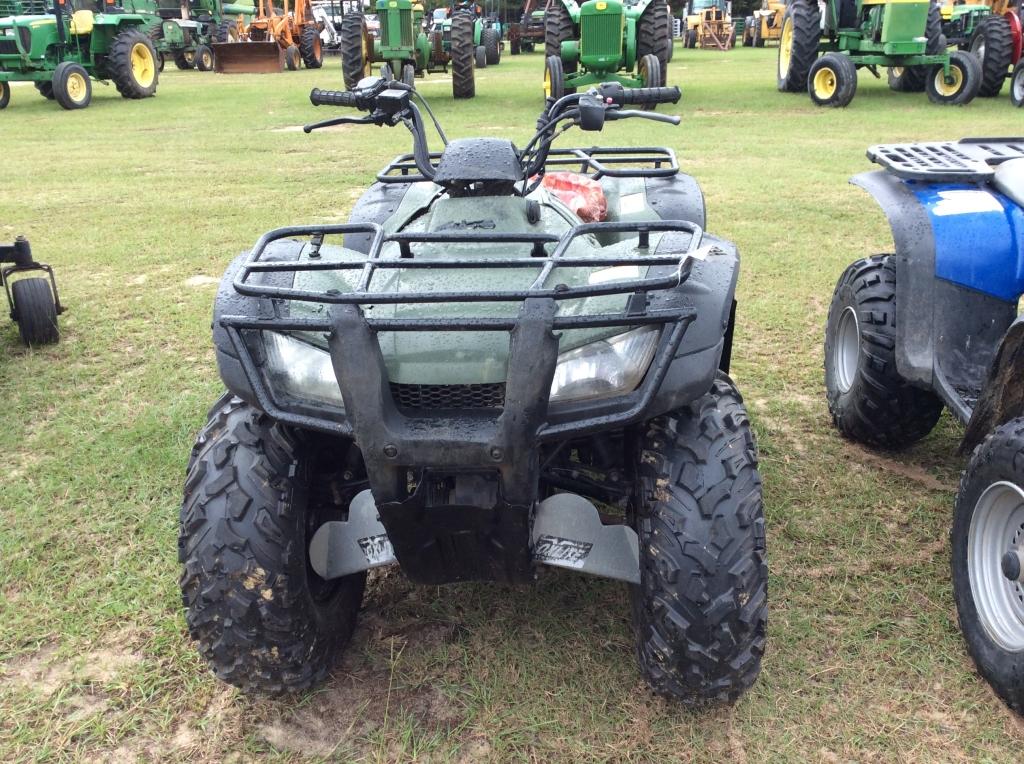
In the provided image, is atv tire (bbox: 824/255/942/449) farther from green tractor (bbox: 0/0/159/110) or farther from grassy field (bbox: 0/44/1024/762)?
green tractor (bbox: 0/0/159/110)

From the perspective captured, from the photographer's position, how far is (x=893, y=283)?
322 cm

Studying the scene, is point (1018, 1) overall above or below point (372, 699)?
above

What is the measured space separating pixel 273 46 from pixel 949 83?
1639 centimetres

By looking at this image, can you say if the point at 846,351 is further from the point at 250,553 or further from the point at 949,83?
the point at 949,83

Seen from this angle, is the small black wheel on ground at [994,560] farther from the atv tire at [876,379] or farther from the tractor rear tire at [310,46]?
the tractor rear tire at [310,46]

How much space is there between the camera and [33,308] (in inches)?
172

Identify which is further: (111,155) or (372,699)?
(111,155)

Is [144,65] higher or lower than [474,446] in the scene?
higher

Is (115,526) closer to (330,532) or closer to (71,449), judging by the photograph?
(71,449)

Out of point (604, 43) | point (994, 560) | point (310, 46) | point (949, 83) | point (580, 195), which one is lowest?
point (994, 560)

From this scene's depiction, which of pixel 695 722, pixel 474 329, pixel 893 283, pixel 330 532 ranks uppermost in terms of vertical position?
pixel 474 329

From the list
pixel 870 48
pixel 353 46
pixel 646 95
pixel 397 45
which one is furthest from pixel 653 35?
pixel 646 95

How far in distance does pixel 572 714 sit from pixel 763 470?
1.43 meters

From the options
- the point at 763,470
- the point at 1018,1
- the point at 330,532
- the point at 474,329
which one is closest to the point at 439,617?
the point at 330,532
